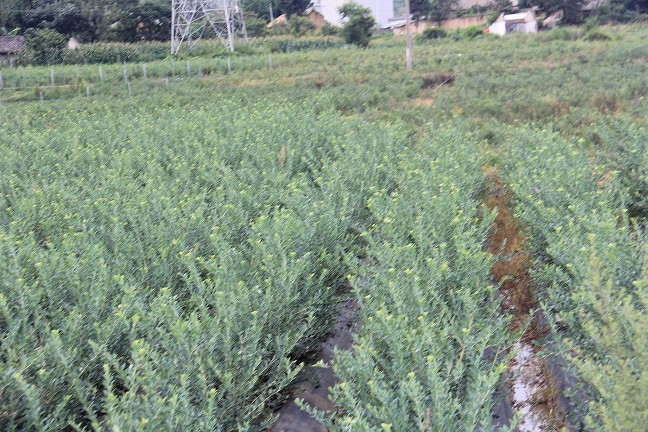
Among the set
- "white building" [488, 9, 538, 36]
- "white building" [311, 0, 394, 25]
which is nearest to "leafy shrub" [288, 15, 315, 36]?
"white building" [311, 0, 394, 25]

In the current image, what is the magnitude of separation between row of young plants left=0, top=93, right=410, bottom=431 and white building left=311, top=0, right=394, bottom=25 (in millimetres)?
60094

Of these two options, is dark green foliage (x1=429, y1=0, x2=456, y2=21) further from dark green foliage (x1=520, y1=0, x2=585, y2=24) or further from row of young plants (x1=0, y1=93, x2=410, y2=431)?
row of young plants (x1=0, y1=93, x2=410, y2=431)

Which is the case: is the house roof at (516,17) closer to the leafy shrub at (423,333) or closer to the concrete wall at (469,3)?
the concrete wall at (469,3)

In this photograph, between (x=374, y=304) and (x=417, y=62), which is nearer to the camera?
(x=374, y=304)

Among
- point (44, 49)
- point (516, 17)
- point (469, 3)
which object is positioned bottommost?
point (44, 49)

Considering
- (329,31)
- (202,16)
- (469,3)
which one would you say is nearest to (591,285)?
(202,16)

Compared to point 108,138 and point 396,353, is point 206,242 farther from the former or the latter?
point 108,138

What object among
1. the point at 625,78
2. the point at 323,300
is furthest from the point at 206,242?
the point at 625,78

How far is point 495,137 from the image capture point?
12023 millimetres

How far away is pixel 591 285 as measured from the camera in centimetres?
339

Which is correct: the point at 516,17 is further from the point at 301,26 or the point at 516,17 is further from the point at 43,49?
the point at 43,49

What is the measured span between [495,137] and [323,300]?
8358 mm

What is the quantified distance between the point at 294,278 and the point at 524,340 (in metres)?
2.11

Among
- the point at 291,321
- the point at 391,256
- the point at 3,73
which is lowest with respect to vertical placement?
the point at 291,321
